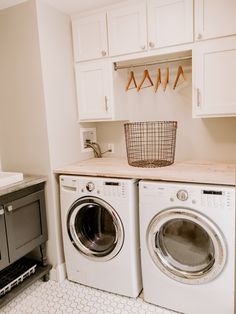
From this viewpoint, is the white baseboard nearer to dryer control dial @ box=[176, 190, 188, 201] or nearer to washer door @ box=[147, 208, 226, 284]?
washer door @ box=[147, 208, 226, 284]

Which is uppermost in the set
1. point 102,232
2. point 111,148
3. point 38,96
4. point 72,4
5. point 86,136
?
point 72,4

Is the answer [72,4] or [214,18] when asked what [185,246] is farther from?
[72,4]

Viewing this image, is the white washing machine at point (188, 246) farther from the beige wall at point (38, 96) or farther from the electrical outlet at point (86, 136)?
the electrical outlet at point (86, 136)

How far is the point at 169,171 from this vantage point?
82.8 inches

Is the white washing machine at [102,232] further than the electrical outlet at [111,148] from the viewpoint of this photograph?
No

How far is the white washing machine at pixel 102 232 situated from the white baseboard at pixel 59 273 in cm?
8

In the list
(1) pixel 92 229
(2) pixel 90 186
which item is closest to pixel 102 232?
(1) pixel 92 229

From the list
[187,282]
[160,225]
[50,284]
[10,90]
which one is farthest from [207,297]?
[10,90]

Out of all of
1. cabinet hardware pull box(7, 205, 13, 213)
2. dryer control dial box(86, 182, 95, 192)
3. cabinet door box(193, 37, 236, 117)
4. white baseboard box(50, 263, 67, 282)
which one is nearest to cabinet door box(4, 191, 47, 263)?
cabinet hardware pull box(7, 205, 13, 213)

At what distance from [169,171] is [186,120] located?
677mm

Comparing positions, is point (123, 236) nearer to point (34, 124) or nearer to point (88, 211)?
point (88, 211)

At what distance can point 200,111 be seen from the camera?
219 centimetres

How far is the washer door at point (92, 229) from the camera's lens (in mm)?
2258

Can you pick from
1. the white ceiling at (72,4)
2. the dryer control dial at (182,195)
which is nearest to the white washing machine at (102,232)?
the dryer control dial at (182,195)
